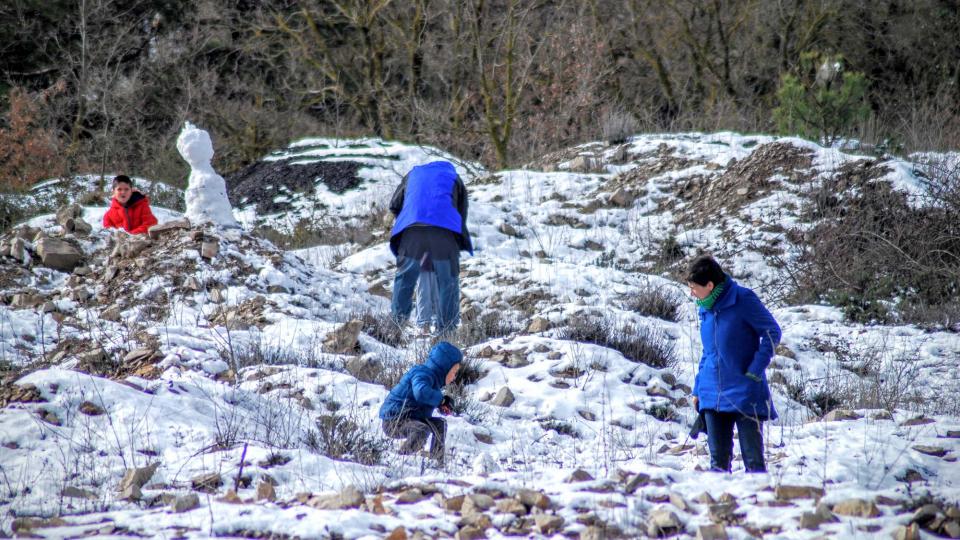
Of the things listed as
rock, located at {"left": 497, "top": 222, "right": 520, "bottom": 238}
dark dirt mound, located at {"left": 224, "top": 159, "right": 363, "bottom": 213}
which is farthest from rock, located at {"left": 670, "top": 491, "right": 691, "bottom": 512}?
dark dirt mound, located at {"left": 224, "top": 159, "right": 363, "bottom": 213}

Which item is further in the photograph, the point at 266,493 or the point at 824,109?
the point at 824,109

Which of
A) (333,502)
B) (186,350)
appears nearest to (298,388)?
(186,350)

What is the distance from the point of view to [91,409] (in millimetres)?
4527

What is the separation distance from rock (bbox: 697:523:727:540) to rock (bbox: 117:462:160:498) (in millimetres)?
2345

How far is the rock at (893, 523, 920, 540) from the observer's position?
2.92 meters

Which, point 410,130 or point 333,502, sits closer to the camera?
point 333,502

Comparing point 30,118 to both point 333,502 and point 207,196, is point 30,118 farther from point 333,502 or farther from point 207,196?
point 333,502

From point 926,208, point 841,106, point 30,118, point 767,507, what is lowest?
point 767,507

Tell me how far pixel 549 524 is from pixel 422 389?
64.8 inches

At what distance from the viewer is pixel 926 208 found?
379 inches

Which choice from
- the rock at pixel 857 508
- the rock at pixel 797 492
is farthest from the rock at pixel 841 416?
the rock at pixel 857 508

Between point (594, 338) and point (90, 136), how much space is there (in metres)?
16.3

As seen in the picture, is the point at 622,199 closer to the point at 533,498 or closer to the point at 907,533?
the point at 533,498

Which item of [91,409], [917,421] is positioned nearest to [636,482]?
[917,421]
